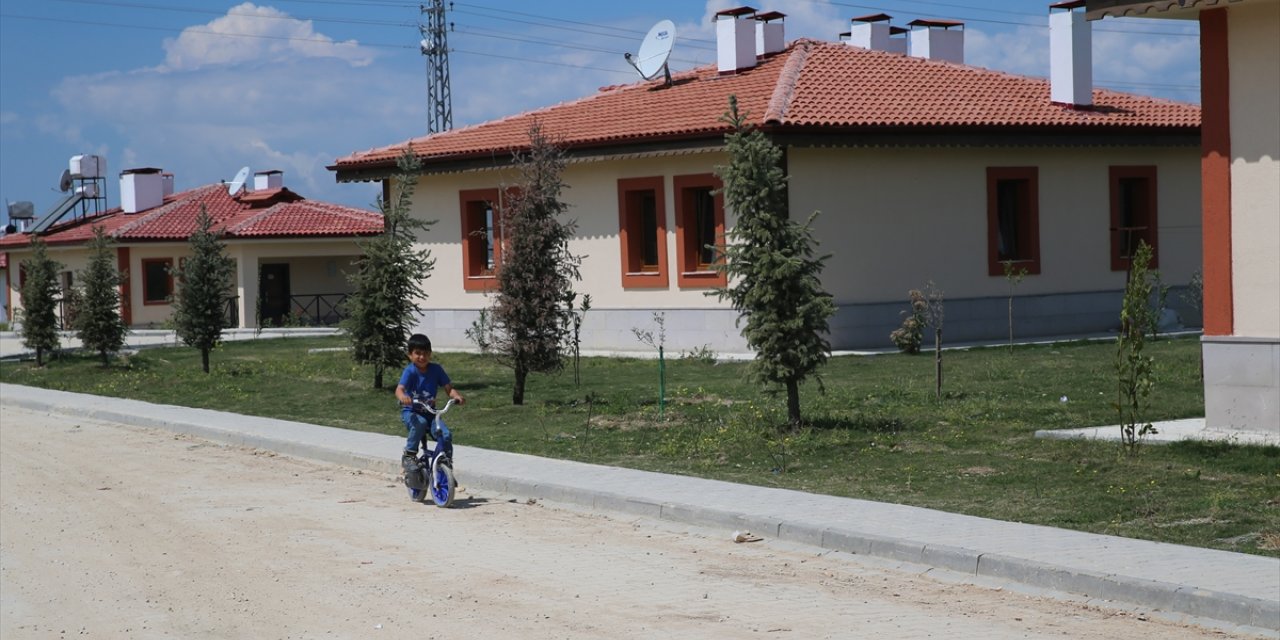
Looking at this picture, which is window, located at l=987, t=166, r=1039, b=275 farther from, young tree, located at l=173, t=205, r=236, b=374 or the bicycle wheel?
the bicycle wheel

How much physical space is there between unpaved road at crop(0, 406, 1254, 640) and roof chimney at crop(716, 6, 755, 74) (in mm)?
18738

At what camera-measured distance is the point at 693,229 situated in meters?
27.8

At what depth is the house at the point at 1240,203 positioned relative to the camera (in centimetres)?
1398

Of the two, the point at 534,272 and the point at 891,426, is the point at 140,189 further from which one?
the point at 891,426

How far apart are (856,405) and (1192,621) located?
9874 millimetres

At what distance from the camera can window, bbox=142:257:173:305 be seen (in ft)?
173

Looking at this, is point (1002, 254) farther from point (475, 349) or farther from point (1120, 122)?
point (475, 349)

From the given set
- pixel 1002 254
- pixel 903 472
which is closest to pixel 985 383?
pixel 903 472

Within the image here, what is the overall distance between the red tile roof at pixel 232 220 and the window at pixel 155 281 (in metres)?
1.32

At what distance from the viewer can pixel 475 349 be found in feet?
104

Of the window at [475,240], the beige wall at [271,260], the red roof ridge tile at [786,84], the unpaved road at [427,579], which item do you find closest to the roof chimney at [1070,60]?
the red roof ridge tile at [786,84]

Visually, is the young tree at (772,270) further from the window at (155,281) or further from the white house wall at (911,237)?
the window at (155,281)

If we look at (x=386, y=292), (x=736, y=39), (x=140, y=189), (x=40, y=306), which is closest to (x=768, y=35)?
(x=736, y=39)

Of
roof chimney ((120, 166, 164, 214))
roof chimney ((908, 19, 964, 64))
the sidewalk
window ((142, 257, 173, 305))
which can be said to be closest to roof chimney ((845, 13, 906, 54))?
roof chimney ((908, 19, 964, 64))
